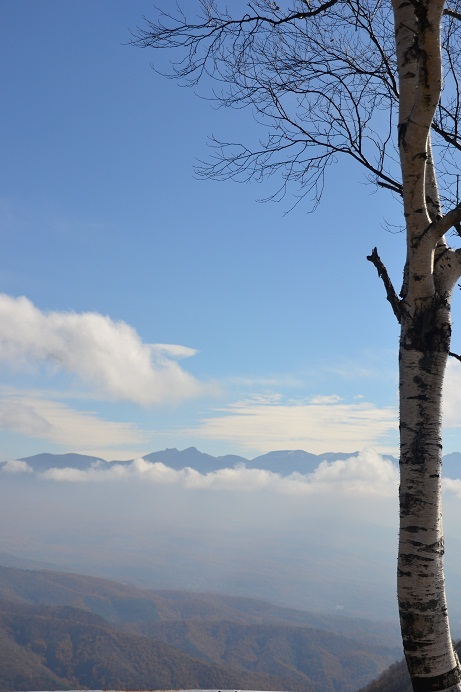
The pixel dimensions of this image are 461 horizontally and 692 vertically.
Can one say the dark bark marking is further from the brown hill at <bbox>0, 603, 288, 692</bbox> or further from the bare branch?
the brown hill at <bbox>0, 603, 288, 692</bbox>

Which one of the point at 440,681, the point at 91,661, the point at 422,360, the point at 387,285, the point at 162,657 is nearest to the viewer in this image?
the point at 440,681

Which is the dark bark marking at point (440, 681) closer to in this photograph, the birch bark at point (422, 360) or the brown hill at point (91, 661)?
the birch bark at point (422, 360)

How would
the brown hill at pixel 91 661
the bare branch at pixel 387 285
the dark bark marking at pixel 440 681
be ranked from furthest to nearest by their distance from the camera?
1. the brown hill at pixel 91 661
2. the bare branch at pixel 387 285
3. the dark bark marking at pixel 440 681

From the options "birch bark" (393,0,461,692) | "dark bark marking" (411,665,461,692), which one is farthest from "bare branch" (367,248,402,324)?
"dark bark marking" (411,665,461,692)

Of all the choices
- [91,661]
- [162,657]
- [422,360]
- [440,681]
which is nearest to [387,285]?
[422,360]

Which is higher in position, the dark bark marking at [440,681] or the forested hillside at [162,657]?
the dark bark marking at [440,681]

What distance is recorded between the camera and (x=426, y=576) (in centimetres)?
330

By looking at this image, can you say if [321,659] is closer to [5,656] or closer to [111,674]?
[111,674]

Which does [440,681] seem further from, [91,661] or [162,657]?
[91,661]

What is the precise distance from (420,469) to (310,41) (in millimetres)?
3631

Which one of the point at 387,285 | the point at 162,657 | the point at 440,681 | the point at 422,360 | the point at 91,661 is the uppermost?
the point at 387,285

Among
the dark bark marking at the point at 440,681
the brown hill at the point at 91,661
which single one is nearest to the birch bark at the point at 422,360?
the dark bark marking at the point at 440,681

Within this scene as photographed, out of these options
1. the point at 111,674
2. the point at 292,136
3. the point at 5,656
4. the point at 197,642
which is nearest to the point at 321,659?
the point at 197,642

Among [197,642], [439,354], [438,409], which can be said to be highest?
[439,354]
